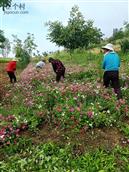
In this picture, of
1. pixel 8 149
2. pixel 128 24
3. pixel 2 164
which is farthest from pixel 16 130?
pixel 128 24

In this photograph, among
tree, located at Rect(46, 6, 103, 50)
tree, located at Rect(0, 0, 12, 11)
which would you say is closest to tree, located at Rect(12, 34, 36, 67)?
tree, located at Rect(46, 6, 103, 50)

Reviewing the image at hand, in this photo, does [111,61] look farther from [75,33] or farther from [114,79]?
[75,33]

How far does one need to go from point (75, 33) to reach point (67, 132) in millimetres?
34502

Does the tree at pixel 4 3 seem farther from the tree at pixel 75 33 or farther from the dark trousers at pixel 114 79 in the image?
the tree at pixel 75 33

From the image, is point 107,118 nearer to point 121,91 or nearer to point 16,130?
point 16,130

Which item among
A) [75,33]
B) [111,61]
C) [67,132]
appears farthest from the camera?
[75,33]

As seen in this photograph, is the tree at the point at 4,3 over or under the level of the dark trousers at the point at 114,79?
over

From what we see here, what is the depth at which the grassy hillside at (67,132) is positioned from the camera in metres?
7.93

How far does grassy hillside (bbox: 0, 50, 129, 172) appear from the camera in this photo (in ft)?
26.0

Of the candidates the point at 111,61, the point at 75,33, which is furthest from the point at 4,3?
the point at 75,33

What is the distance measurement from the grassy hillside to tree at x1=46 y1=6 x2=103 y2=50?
102ft

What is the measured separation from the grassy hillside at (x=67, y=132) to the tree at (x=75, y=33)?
31.1m

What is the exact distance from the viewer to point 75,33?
43.0 m

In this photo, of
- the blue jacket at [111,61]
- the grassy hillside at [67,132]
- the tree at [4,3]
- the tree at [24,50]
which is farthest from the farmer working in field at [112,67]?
the tree at [24,50]
